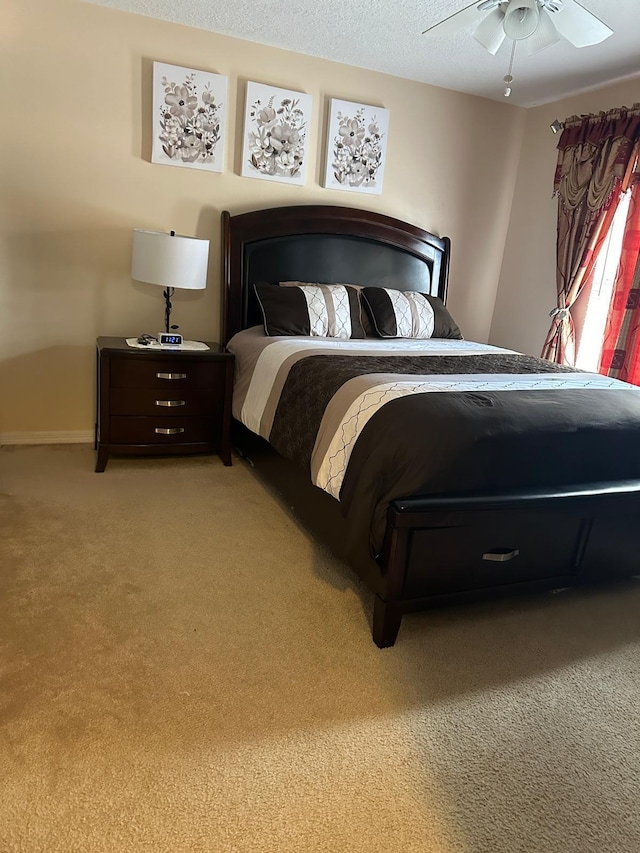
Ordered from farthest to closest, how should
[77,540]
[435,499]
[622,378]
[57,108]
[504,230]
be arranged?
[504,230], [622,378], [57,108], [77,540], [435,499]

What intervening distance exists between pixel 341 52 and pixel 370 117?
41 centimetres

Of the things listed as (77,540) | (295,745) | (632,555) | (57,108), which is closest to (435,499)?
(295,745)

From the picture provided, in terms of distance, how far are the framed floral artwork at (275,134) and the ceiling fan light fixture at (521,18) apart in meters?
1.54

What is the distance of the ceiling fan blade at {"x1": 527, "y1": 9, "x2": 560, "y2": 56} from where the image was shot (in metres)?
2.19

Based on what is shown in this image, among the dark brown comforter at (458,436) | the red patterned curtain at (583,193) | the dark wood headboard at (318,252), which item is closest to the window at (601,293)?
the red patterned curtain at (583,193)

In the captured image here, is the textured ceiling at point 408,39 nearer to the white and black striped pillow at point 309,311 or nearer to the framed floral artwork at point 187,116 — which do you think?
the framed floral artwork at point 187,116

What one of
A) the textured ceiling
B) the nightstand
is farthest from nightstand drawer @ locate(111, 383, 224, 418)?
the textured ceiling

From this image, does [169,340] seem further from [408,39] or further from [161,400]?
[408,39]

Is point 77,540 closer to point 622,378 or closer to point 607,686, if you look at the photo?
point 607,686

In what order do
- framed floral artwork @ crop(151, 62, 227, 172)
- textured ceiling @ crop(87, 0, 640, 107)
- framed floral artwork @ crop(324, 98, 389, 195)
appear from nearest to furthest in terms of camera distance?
textured ceiling @ crop(87, 0, 640, 107) < framed floral artwork @ crop(151, 62, 227, 172) < framed floral artwork @ crop(324, 98, 389, 195)

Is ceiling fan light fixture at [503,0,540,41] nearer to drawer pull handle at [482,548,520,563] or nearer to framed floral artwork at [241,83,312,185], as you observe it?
framed floral artwork at [241,83,312,185]

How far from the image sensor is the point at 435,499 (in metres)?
1.80

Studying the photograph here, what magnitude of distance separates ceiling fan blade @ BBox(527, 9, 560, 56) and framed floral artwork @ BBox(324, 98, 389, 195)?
143 centimetres

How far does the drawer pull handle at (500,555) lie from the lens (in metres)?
1.95
